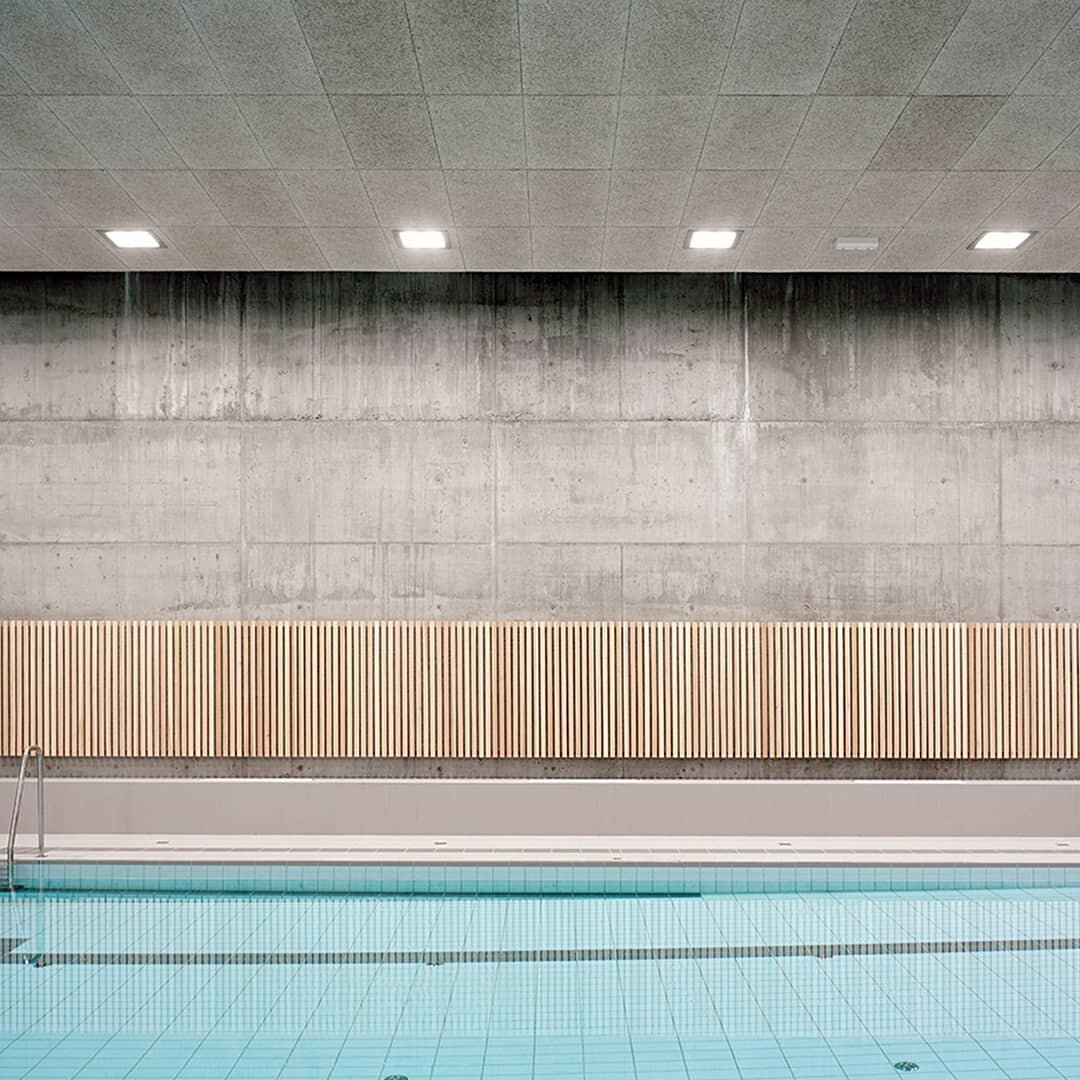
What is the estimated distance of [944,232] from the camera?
20.3 feet

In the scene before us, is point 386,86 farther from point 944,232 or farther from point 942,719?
point 942,719

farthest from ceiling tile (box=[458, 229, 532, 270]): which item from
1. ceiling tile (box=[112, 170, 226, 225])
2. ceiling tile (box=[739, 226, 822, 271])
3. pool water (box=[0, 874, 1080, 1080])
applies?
pool water (box=[0, 874, 1080, 1080])

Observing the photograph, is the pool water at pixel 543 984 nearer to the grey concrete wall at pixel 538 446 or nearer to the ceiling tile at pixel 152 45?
the grey concrete wall at pixel 538 446

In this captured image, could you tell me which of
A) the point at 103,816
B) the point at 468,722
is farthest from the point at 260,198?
the point at 103,816

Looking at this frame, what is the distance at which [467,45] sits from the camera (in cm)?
420

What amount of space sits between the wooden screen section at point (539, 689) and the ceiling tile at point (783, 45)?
376 centimetres

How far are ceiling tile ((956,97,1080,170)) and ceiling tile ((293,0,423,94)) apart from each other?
2587mm

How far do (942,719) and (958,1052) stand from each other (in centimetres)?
353

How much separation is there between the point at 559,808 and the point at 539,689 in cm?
80

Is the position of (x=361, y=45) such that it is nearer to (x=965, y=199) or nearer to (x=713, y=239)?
(x=713, y=239)

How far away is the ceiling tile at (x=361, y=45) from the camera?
3965 millimetres

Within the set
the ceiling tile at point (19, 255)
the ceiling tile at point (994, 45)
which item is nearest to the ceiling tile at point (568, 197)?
the ceiling tile at point (994, 45)

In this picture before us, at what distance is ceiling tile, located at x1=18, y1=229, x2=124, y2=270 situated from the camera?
6273mm

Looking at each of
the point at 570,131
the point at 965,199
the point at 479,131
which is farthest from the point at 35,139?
the point at 965,199
